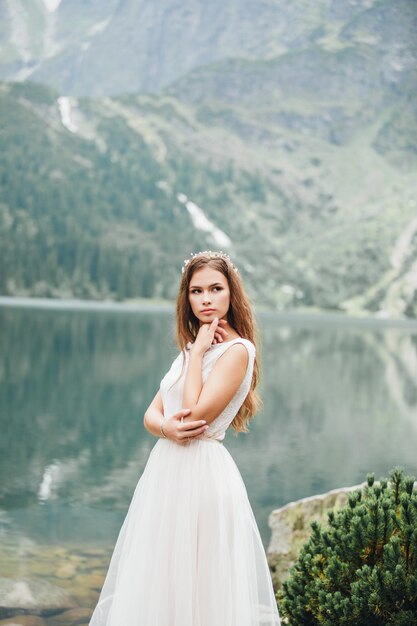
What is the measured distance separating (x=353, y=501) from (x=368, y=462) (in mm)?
17993

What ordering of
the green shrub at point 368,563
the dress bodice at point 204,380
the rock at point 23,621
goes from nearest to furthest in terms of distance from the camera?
the dress bodice at point 204,380
the green shrub at point 368,563
the rock at point 23,621

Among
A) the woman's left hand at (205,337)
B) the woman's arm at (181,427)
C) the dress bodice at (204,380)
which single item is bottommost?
the woman's arm at (181,427)

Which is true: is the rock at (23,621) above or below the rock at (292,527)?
below

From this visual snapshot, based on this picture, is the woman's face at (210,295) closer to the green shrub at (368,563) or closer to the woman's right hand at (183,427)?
the woman's right hand at (183,427)

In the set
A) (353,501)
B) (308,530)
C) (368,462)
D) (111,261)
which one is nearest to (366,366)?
(368,462)

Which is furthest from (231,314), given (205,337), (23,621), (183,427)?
(23,621)

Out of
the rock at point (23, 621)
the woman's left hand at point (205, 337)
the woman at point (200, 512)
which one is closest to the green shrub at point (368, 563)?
the woman at point (200, 512)

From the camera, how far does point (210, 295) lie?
13.3 feet

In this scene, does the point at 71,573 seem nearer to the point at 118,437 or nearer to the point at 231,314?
the point at 231,314

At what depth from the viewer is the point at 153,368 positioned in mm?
44688

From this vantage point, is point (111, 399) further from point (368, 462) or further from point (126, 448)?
point (368, 462)

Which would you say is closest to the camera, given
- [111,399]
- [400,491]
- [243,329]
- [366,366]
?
[243,329]

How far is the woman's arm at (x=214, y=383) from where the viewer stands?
3.77 m

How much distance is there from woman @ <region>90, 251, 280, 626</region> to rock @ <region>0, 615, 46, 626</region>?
3.79 meters
